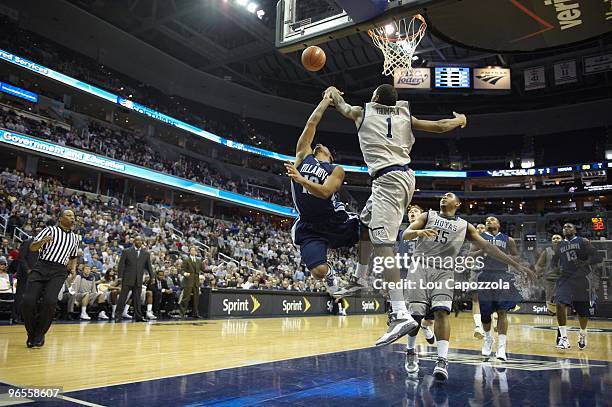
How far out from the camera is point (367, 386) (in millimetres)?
4629

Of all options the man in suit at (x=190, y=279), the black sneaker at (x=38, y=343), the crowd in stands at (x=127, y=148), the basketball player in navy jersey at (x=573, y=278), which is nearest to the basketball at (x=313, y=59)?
the black sneaker at (x=38, y=343)

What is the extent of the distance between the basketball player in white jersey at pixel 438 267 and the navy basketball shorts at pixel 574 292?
3434mm

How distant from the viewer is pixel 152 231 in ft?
68.1

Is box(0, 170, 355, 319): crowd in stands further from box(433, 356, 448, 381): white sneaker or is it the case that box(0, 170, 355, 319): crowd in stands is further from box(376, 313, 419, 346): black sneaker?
box(376, 313, 419, 346): black sneaker

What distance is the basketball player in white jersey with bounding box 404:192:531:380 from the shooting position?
538 centimetres

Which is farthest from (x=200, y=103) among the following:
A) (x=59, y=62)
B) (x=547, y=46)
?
(x=547, y=46)

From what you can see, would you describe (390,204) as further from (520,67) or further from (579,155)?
(579,155)

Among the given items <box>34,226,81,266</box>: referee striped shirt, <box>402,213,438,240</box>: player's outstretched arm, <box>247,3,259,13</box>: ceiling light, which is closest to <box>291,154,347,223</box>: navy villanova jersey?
<box>402,213,438,240</box>: player's outstretched arm

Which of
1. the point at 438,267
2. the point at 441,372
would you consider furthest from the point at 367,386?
the point at 438,267

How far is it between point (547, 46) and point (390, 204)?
560 cm

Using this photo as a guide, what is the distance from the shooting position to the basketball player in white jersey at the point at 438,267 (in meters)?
5.38

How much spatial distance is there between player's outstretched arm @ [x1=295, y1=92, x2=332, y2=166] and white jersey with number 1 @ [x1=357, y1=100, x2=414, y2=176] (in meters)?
0.41

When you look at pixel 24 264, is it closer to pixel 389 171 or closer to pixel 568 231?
pixel 389 171

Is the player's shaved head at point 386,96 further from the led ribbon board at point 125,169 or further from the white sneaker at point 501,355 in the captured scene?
the led ribbon board at point 125,169
